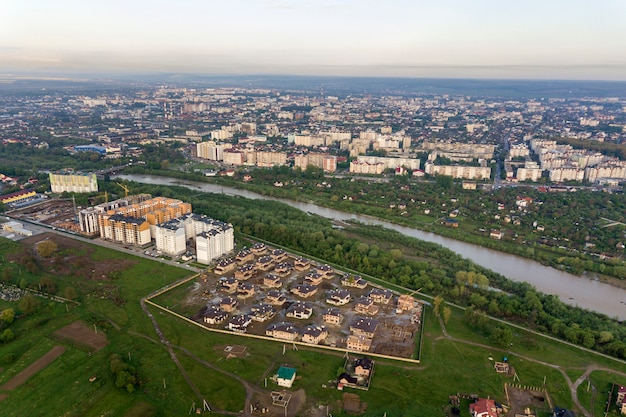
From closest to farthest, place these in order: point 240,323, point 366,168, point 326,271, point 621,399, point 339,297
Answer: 1. point 621,399
2. point 240,323
3. point 339,297
4. point 326,271
5. point 366,168

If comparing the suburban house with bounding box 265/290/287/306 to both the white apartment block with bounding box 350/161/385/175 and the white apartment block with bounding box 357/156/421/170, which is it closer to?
the white apartment block with bounding box 350/161/385/175

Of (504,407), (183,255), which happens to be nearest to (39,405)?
(183,255)

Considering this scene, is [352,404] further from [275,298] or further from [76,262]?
[76,262]

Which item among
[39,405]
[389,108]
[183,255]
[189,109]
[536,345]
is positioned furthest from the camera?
[389,108]

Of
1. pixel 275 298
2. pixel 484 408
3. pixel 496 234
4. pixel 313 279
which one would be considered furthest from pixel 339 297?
pixel 496 234

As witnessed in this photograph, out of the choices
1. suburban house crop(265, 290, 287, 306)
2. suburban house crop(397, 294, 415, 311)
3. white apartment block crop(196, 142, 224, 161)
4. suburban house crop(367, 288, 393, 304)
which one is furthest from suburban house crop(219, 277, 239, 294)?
white apartment block crop(196, 142, 224, 161)

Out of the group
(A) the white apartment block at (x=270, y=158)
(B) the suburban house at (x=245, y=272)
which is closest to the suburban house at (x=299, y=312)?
(B) the suburban house at (x=245, y=272)

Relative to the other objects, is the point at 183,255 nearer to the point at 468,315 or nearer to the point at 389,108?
the point at 468,315
